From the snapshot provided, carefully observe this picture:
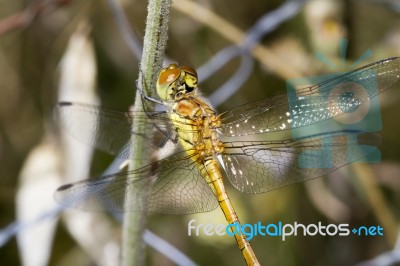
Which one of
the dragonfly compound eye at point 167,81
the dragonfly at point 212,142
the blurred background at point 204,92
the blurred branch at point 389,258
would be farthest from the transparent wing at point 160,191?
the blurred branch at point 389,258

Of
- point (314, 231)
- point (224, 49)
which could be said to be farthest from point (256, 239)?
point (224, 49)

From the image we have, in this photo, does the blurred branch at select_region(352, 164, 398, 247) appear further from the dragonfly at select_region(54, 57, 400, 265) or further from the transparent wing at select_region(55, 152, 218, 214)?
the transparent wing at select_region(55, 152, 218, 214)

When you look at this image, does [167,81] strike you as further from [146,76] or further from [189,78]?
[146,76]

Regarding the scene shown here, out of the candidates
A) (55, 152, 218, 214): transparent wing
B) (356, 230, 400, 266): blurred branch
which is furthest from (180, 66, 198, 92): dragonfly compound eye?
(356, 230, 400, 266): blurred branch

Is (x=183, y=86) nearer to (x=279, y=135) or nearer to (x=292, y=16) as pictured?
(x=279, y=135)

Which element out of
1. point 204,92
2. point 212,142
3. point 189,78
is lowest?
point 212,142

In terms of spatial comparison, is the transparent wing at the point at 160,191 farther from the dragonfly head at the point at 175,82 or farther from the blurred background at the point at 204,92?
the blurred background at the point at 204,92

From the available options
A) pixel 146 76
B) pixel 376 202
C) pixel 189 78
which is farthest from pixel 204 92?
pixel 146 76
